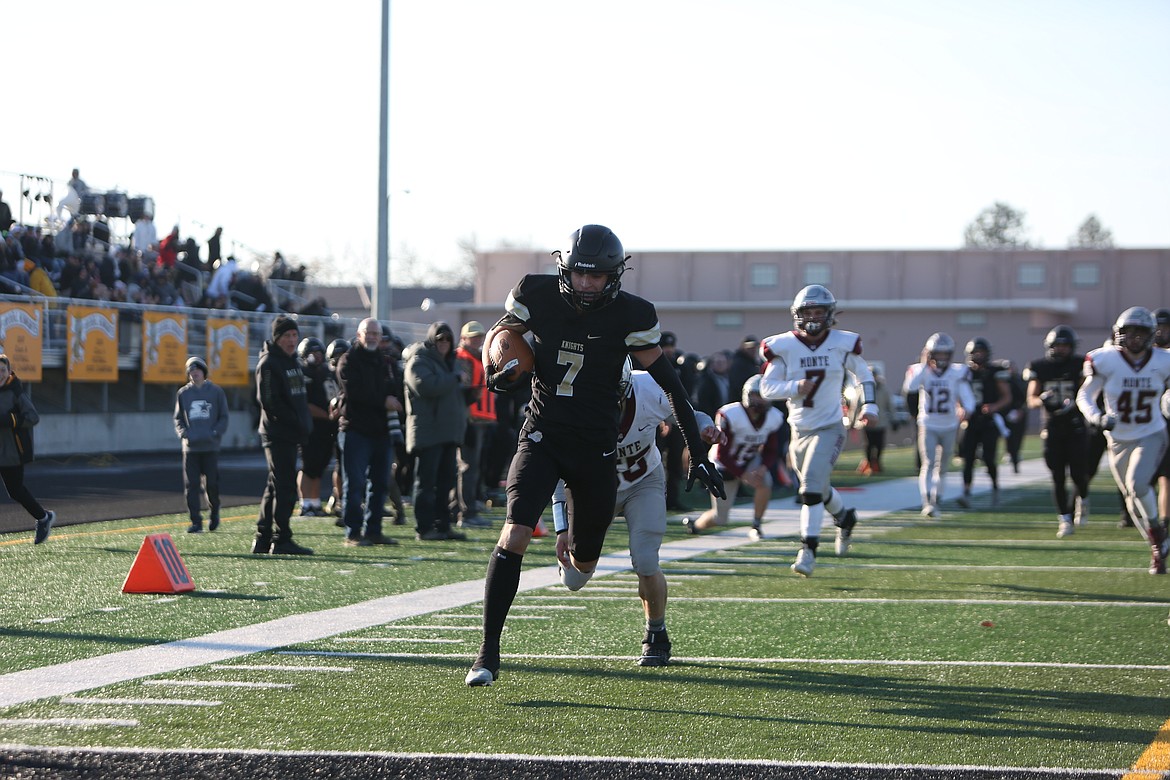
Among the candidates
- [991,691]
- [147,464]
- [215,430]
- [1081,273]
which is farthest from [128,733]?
[1081,273]

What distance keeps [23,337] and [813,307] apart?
602 inches

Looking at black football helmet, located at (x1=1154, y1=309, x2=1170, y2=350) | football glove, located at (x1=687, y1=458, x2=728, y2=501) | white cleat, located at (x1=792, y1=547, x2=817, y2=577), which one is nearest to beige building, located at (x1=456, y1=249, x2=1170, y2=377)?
black football helmet, located at (x1=1154, y1=309, x2=1170, y2=350)

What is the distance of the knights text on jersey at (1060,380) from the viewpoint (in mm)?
13898

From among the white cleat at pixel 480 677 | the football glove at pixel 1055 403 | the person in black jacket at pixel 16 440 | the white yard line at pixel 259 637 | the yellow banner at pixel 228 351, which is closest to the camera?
the white cleat at pixel 480 677

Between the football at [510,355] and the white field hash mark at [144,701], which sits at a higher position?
the football at [510,355]

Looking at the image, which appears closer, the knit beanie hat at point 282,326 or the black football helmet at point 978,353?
the knit beanie hat at point 282,326

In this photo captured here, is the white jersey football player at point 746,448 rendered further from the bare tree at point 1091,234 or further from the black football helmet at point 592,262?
the bare tree at point 1091,234

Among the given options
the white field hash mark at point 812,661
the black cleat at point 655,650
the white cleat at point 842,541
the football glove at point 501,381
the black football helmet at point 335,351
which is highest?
the football glove at point 501,381

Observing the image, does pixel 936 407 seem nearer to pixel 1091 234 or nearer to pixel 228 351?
pixel 228 351

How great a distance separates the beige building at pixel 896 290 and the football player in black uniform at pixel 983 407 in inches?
1586

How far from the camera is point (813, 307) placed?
34.1 ft

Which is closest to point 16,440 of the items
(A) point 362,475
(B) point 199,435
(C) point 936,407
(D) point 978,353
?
(B) point 199,435

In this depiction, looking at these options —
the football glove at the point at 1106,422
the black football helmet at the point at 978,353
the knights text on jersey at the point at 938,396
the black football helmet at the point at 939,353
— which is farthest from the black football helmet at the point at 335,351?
the black football helmet at the point at 978,353

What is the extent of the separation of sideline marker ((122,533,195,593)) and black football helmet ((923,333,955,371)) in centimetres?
944
